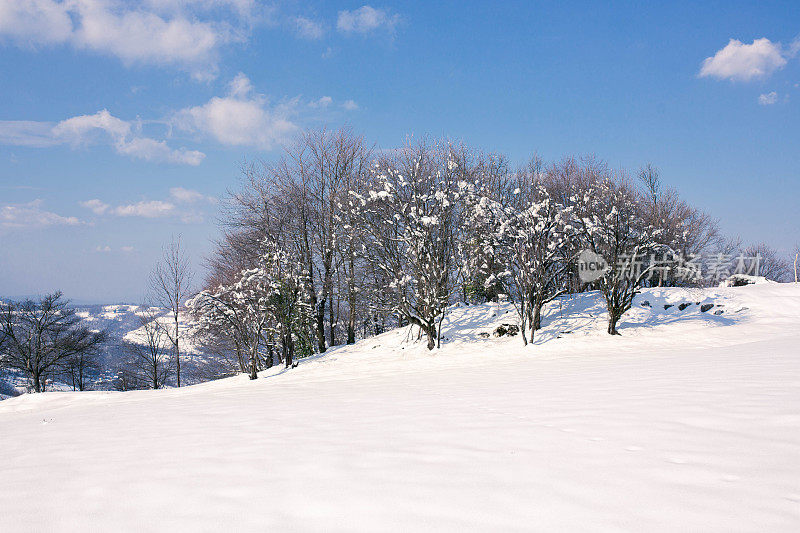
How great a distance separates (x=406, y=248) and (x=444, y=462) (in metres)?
16.0

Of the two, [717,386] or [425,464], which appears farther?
[717,386]

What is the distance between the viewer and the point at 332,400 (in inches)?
275

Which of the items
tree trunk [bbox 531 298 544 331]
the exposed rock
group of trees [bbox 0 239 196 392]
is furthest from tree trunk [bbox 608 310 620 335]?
group of trees [bbox 0 239 196 392]

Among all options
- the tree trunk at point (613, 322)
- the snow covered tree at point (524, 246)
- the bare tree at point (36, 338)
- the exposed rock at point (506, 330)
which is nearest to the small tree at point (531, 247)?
the snow covered tree at point (524, 246)

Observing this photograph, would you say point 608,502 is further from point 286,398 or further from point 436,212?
point 436,212

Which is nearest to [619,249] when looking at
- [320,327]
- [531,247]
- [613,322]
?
[613,322]

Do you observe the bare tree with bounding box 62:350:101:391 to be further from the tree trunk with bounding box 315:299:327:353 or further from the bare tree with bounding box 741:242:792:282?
the bare tree with bounding box 741:242:792:282

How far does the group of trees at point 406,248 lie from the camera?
58.0 feet

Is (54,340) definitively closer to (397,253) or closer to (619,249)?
(397,253)

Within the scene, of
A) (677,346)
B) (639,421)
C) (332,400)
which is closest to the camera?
(639,421)

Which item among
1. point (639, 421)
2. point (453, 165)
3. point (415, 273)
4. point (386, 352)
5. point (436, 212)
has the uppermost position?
point (453, 165)

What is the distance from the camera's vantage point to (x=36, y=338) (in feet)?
93.3

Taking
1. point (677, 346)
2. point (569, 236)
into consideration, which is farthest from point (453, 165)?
point (677, 346)

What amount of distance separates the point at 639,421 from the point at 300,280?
19.4 m
